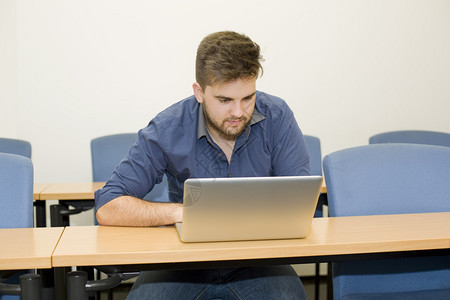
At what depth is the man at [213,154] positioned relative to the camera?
1.52 metres

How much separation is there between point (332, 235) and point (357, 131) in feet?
7.41

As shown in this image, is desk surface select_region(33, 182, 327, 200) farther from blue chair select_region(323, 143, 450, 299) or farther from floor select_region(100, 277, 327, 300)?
floor select_region(100, 277, 327, 300)

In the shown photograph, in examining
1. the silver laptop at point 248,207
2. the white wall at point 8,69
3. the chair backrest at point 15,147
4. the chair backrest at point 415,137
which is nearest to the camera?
the silver laptop at point 248,207

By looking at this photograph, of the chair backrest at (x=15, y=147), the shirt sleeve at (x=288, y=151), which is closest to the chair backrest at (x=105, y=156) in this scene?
the chair backrest at (x=15, y=147)

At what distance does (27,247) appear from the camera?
1.28 metres

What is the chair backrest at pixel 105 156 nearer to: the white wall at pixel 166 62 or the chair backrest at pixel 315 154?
the white wall at pixel 166 62

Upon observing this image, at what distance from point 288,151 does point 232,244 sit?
0.60 metres

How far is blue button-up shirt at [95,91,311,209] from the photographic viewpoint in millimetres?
1739

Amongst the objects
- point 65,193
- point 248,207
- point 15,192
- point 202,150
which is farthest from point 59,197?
point 248,207

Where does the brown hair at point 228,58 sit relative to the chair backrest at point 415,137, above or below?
above

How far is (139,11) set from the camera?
10.7 feet

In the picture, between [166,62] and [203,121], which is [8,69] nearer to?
[166,62]

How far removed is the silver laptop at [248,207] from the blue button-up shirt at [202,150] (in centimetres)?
49

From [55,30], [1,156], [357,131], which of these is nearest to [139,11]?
[55,30]
